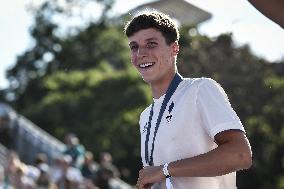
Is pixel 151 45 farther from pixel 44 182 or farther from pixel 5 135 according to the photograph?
pixel 5 135

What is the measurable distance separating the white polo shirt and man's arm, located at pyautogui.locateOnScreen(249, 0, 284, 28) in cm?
87

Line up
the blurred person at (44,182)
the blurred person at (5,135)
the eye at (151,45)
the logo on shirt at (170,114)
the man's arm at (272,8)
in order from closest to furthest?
the man's arm at (272,8) → the logo on shirt at (170,114) → the eye at (151,45) → the blurred person at (44,182) → the blurred person at (5,135)

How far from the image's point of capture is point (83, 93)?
42.1m

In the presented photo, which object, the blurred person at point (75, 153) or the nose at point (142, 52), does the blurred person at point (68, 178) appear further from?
the nose at point (142, 52)

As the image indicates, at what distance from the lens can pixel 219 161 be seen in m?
3.00

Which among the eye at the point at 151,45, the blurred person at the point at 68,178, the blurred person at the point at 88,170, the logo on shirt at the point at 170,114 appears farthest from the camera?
the blurred person at the point at 88,170

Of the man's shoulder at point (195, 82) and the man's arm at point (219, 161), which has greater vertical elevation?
the man's shoulder at point (195, 82)

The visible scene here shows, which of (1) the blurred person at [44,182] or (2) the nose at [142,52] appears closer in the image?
(2) the nose at [142,52]

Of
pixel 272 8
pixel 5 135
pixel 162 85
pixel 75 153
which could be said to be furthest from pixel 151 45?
pixel 5 135

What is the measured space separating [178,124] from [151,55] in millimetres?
323

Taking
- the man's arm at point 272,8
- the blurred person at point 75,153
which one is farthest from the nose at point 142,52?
the blurred person at point 75,153

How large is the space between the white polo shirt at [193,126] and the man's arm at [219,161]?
0.26 feet

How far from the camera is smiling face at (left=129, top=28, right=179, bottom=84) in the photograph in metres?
3.35

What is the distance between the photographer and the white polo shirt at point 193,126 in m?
3.15
